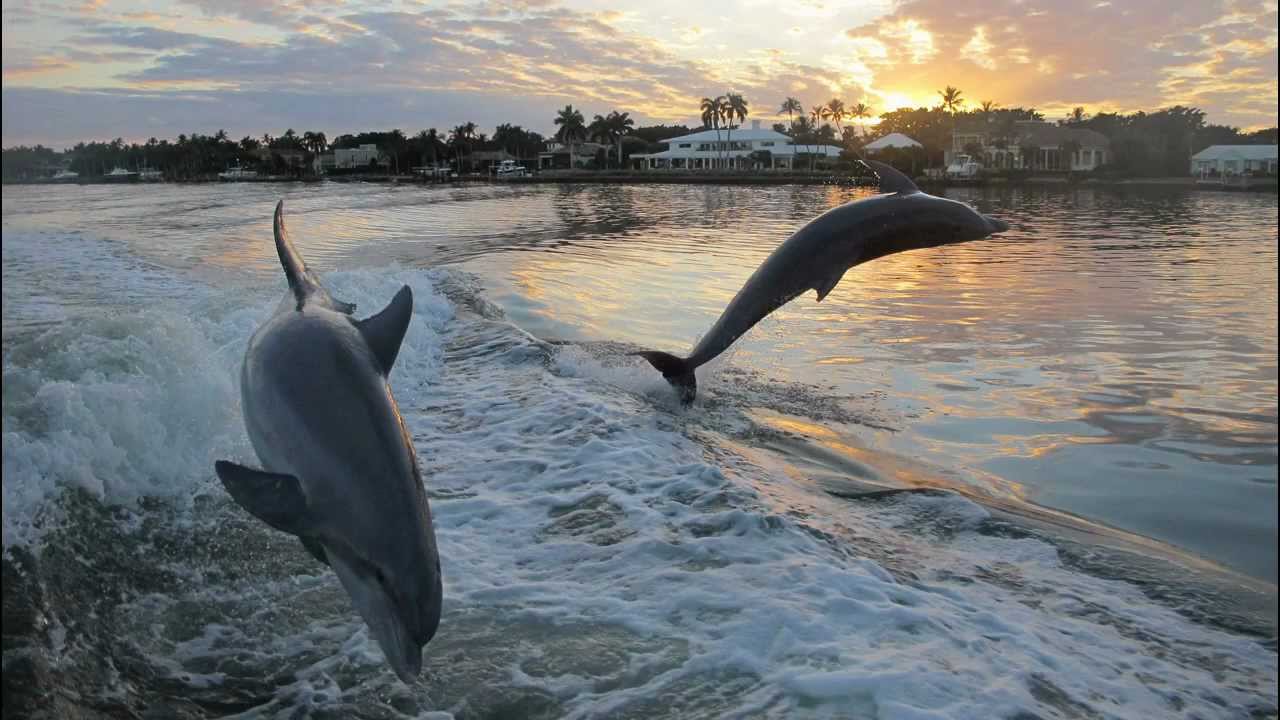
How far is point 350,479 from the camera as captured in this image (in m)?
3.13

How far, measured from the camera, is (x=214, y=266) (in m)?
19.2

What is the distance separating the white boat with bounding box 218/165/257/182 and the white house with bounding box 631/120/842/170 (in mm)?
44763

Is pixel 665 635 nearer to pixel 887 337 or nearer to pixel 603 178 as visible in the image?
pixel 887 337

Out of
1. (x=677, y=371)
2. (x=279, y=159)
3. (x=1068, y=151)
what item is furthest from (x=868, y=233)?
(x=279, y=159)

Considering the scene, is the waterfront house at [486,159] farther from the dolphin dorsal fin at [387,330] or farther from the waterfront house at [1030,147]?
the dolphin dorsal fin at [387,330]

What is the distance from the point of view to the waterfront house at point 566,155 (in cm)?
12475

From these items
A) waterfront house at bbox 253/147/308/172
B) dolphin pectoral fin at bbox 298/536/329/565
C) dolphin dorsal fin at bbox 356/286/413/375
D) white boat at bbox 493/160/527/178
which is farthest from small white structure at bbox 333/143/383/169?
dolphin pectoral fin at bbox 298/536/329/565

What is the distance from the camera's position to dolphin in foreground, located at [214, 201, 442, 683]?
300 centimetres

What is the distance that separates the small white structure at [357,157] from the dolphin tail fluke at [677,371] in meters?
128

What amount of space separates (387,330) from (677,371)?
18.5 ft

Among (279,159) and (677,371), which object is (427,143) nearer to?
(279,159)

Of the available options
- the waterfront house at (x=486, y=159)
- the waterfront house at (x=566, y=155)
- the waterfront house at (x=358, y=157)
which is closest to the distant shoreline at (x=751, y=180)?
the waterfront house at (x=358, y=157)

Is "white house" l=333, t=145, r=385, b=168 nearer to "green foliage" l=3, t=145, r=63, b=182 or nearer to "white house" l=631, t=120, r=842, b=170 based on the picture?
"white house" l=631, t=120, r=842, b=170

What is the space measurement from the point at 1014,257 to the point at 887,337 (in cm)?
1293
